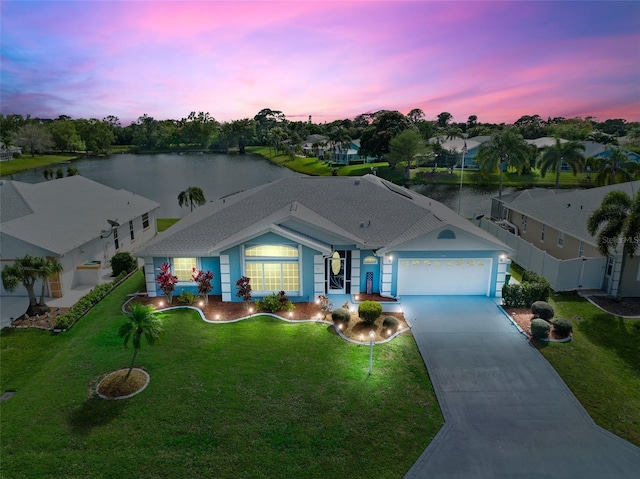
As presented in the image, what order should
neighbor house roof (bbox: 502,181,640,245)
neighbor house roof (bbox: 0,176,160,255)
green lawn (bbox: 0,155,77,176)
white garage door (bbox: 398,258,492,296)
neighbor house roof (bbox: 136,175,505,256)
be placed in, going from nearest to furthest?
neighbor house roof (bbox: 136,175,505,256)
white garage door (bbox: 398,258,492,296)
neighbor house roof (bbox: 0,176,160,255)
neighbor house roof (bbox: 502,181,640,245)
green lawn (bbox: 0,155,77,176)

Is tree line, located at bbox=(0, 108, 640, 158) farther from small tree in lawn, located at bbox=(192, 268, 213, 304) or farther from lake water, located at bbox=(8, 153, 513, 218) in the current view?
small tree in lawn, located at bbox=(192, 268, 213, 304)

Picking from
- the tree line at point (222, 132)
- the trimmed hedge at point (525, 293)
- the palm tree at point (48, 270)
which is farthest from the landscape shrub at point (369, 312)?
the tree line at point (222, 132)

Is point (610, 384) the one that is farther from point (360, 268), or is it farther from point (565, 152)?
point (565, 152)

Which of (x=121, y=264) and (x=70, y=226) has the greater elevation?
(x=70, y=226)

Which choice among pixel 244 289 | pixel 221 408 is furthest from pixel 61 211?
pixel 221 408

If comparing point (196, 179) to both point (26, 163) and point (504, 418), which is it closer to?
point (26, 163)

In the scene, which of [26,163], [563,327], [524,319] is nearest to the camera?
[563,327]

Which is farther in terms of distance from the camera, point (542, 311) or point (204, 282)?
point (204, 282)

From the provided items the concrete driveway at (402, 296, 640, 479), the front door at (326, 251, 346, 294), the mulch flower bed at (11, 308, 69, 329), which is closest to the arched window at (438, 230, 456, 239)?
the concrete driveway at (402, 296, 640, 479)
